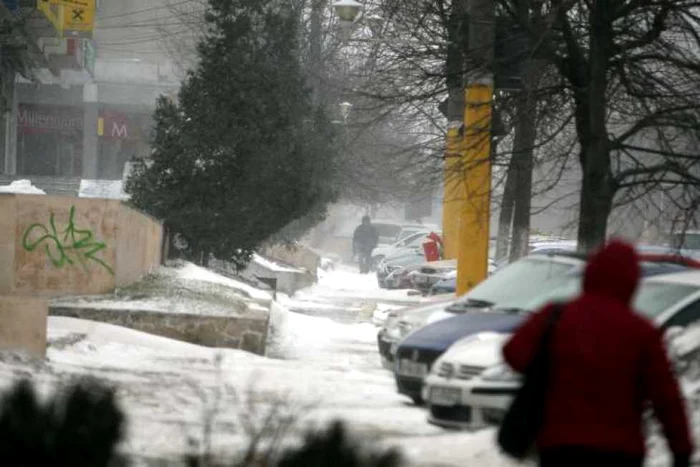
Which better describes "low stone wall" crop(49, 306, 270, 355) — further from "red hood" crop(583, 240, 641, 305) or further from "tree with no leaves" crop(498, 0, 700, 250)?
"red hood" crop(583, 240, 641, 305)

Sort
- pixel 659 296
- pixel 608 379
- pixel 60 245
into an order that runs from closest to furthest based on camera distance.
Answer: pixel 608 379
pixel 659 296
pixel 60 245

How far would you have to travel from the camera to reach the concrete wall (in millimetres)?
19000

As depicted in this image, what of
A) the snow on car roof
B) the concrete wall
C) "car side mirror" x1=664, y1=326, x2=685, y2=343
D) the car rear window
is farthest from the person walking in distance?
"car side mirror" x1=664, y1=326, x2=685, y2=343

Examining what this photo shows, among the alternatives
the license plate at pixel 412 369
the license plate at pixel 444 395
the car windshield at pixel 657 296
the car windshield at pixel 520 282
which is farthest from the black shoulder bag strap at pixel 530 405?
the car windshield at pixel 520 282

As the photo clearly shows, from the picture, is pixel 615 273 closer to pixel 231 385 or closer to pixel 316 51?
pixel 231 385

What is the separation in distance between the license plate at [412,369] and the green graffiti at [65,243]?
23.3ft

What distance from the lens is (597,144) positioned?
17875 mm

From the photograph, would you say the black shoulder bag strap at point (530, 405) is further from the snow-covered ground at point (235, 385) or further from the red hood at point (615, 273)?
the snow-covered ground at point (235, 385)

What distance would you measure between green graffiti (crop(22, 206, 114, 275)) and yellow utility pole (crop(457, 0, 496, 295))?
4.69 m

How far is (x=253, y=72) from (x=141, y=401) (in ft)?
53.1

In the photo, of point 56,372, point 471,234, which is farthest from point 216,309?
point 56,372

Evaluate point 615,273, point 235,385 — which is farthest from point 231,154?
point 615,273

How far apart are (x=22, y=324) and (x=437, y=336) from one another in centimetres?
411

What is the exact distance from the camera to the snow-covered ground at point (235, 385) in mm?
9891
